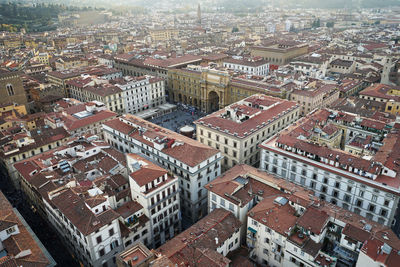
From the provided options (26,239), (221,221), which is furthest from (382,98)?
(26,239)

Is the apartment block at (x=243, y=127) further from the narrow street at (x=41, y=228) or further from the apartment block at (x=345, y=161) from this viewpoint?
the narrow street at (x=41, y=228)

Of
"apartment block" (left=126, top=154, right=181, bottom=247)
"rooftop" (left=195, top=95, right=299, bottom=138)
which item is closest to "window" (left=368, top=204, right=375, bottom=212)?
"rooftop" (left=195, top=95, right=299, bottom=138)

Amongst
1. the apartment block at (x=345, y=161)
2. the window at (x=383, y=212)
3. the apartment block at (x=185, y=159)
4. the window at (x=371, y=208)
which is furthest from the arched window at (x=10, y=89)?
the window at (x=383, y=212)

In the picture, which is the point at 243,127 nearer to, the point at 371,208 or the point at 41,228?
the point at 371,208

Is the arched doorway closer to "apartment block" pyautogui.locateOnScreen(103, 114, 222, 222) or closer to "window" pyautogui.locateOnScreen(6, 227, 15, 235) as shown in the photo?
"apartment block" pyautogui.locateOnScreen(103, 114, 222, 222)

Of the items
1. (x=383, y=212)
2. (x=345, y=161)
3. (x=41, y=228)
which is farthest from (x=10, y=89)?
(x=383, y=212)

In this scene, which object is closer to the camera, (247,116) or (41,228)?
(41,228)
